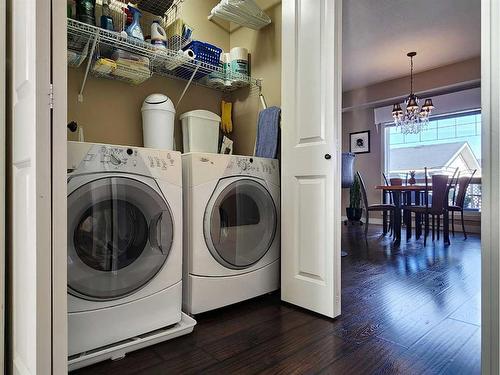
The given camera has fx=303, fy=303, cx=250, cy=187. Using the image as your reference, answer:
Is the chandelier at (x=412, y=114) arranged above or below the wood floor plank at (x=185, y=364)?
above

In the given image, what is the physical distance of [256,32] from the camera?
2.40m

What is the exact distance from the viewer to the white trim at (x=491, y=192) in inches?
34.3

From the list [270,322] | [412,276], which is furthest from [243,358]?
[412,276]

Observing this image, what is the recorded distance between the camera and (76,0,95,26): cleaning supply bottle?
5.51 feet

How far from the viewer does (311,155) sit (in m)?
1.73

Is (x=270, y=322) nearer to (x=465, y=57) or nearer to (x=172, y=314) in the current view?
(x=172, y=314)

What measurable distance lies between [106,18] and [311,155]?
1.44 meters

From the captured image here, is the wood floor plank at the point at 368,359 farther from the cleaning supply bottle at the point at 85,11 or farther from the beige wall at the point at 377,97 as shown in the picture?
the beige wall at the point at 377,97

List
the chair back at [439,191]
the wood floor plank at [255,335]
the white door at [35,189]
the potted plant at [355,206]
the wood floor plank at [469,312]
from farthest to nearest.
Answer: the potted plant at [355,206]
the chair back at [439,191]
the wood floor plank at [469,312]
the wood floor plank at [255,335]
the white door at [35,189]

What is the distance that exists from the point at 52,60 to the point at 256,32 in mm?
1900

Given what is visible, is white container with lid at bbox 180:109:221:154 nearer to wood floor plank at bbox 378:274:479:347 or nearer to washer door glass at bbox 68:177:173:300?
washer door glass at bbox 68:177:173:300

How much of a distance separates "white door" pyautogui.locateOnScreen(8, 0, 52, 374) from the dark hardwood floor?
46 centimetres

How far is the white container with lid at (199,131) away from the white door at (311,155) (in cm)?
58

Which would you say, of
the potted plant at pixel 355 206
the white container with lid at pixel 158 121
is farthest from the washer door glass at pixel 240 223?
the potted plant at pixel 355 206
